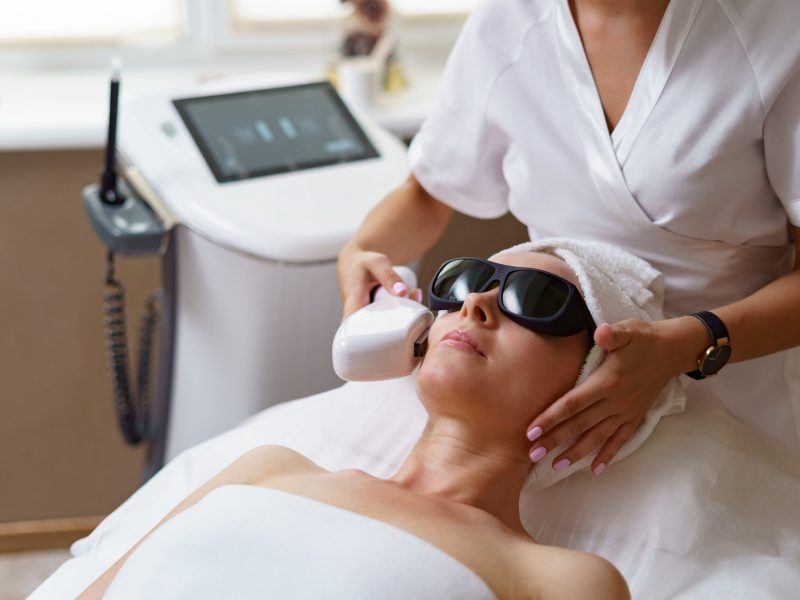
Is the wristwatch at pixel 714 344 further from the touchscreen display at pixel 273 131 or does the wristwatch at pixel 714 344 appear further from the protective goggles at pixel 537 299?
the touchscreen display at pixel 273 131

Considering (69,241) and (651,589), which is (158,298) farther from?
(651,589)

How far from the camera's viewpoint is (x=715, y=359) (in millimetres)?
1199

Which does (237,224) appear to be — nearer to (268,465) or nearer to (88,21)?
(268,465)

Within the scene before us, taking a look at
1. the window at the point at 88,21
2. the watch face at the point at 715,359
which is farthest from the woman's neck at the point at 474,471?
the window at the point at 88,21

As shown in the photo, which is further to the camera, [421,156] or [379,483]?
[421,156]

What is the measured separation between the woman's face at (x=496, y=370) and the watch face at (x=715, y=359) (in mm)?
134

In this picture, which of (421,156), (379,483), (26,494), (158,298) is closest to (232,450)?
(379,483)

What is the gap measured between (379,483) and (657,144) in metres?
0.50

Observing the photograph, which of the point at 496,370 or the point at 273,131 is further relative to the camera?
the point at 273,131

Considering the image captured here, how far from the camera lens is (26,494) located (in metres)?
2.43

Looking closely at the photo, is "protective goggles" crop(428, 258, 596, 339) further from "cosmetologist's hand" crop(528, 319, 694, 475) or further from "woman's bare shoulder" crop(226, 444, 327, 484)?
"woman's bare shoulder" crop(226, 444, 327, 484)

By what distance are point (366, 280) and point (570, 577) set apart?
0.49 m

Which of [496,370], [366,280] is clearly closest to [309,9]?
[366,280]

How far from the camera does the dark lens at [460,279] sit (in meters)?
1.25
